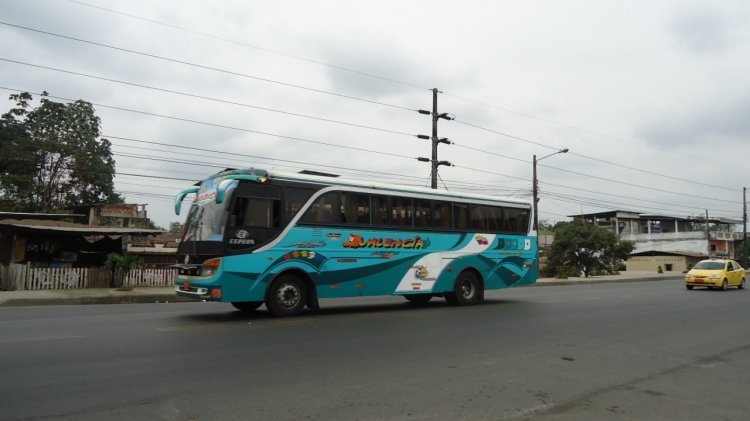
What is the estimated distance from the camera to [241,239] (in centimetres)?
1102

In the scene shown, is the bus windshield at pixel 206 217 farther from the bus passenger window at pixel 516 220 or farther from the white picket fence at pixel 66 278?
the white picket fence at pixel 66 278

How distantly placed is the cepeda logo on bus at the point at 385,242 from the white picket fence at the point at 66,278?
10.9m

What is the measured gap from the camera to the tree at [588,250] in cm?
4778

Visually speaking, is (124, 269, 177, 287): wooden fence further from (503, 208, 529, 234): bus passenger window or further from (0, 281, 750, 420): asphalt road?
(503, 208, 529, 234): bus passenger window

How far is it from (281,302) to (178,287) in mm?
2249

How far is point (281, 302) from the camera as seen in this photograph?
38.0 feet

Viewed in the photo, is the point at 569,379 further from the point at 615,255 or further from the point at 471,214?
the point at 615,255

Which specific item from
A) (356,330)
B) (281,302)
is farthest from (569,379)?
(281,302)

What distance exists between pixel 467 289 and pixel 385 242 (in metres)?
3.56

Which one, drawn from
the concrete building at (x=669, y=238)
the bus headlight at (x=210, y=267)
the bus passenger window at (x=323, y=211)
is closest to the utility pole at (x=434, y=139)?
the bus passenger window at (x=323, y=211)

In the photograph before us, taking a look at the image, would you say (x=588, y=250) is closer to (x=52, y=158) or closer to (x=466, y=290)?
(x=466, y=290)

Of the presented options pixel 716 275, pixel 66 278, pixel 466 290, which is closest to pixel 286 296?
pixel 466 290

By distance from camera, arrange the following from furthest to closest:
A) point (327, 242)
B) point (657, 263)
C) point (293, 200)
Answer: point (657, 263), point (327, 242), point (293, 200)

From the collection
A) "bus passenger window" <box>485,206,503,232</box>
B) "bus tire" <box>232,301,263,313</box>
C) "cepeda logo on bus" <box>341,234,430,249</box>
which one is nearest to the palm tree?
"bus tire" <box>232,301,263,313</box>
